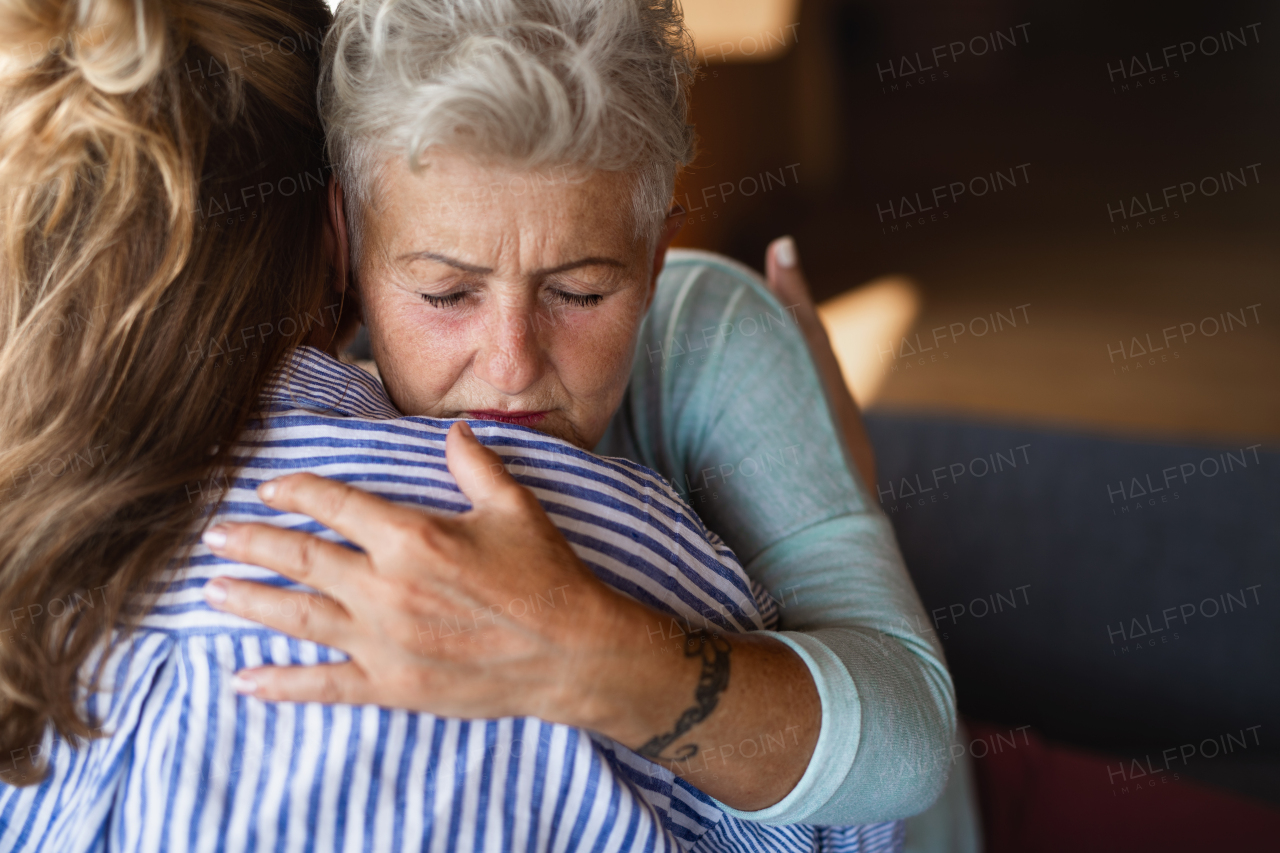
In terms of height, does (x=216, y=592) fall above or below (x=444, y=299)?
below

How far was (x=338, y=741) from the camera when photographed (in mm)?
719

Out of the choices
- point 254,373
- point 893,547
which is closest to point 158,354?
point 254,373

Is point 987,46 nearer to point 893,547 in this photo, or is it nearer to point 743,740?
point 893,547

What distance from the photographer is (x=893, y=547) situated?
119cm

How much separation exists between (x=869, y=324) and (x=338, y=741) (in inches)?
160

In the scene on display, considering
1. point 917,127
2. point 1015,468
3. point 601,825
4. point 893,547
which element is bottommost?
point 601,825

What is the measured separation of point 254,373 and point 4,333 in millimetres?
205

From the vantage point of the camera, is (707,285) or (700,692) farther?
(707,285)

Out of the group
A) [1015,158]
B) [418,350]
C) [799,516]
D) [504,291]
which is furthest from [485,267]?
[1015,158]

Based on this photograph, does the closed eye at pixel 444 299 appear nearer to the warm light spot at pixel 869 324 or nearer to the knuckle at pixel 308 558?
the knuckle at pixel 308 558

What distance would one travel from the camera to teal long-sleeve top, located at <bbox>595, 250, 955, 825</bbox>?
3.04 feet

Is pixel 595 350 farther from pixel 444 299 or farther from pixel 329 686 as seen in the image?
pixel 329 686

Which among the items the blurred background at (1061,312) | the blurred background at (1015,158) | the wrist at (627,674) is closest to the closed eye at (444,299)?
the wrist at (627,674)

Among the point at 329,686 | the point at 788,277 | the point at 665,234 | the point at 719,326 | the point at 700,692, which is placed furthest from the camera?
the point at 788,277
